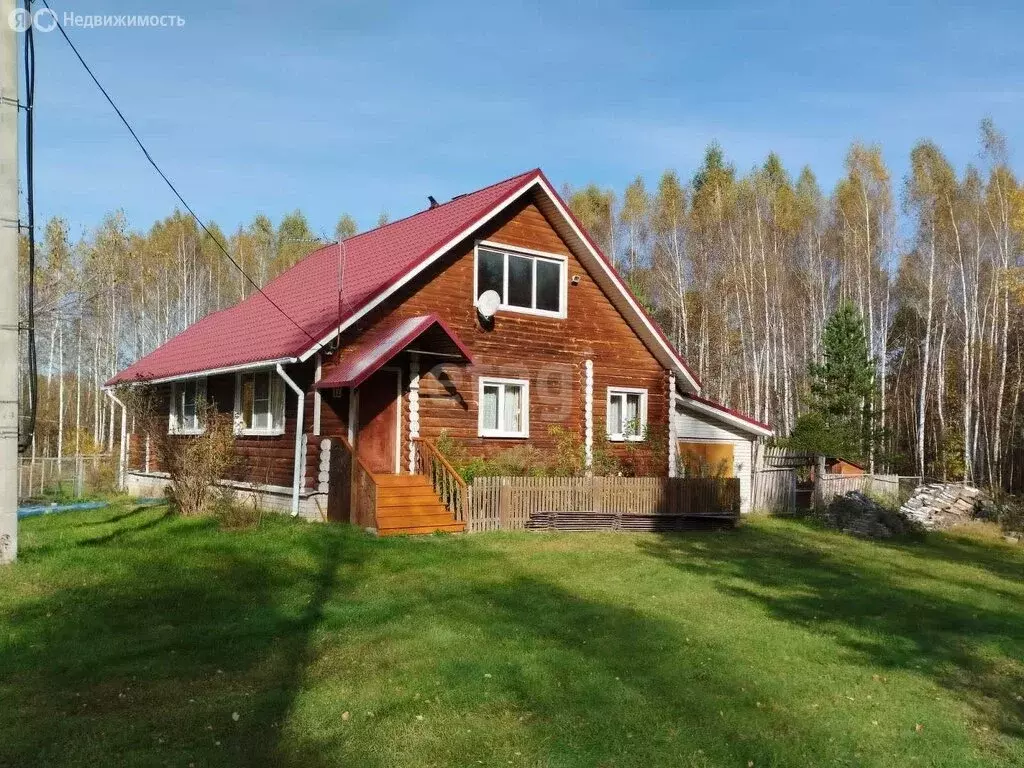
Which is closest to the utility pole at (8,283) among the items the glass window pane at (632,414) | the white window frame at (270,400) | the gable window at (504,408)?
the white window frame at (270,400)

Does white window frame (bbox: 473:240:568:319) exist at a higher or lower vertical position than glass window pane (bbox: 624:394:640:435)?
higher

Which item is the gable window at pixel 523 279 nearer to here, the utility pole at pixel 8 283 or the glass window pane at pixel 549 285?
the glass window pane at pixel 549 285

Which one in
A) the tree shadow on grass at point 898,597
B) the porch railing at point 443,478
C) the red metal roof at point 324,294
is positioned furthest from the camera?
the red metal roof at point 324,294

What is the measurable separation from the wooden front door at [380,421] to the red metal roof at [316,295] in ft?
5.49

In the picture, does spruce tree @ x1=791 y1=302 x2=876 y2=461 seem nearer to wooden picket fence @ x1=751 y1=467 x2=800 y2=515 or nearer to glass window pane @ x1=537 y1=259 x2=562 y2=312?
wooden picket fence @ x1=751 y1=467 x2=800 y2=515

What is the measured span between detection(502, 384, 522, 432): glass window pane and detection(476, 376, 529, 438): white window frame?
8 cm

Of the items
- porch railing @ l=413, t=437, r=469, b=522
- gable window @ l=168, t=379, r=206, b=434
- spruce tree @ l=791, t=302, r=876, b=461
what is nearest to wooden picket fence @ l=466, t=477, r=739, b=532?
porch railing @ l=413, t=437, r=469, b=522

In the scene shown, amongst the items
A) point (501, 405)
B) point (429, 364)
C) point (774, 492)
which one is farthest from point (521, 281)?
point (774, 492)

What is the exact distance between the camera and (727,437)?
2545 centimetres

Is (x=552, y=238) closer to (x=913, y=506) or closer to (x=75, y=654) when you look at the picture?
(x=913, y=506)

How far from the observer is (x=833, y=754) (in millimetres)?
5516

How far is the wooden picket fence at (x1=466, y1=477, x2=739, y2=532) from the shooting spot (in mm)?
16281

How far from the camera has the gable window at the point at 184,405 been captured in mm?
21812

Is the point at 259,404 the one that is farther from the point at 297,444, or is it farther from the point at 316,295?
the point at 297,444
